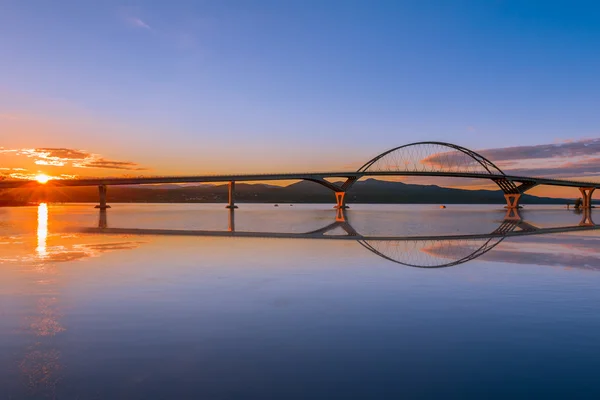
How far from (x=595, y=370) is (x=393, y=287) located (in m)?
9.12

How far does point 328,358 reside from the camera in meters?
9.65

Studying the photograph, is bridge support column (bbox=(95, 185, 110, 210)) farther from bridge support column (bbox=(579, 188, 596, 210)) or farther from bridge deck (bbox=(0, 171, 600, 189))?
bridge support column (bbox=(579, 188, 596, 210))

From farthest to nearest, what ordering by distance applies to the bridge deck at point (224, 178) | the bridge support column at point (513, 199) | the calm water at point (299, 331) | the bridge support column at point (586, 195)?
the bridge support column at point (586, 195)
the bridge support column at point (513, 199)
the bridge deck at point (224, 178)
the calm water at point (299, 331)

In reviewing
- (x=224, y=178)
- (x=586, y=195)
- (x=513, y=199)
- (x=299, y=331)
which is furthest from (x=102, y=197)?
(x=586, y=195)

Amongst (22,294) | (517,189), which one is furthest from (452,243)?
(517,189)

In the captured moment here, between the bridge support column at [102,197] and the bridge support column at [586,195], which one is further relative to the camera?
the bridge support column at [586,195]

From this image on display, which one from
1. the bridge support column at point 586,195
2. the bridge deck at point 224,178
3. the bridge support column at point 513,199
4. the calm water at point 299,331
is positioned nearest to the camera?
the calm water at point 299,331

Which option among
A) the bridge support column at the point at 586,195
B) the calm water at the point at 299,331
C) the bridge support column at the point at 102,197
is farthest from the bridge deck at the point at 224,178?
the calm water at the point at 299,331

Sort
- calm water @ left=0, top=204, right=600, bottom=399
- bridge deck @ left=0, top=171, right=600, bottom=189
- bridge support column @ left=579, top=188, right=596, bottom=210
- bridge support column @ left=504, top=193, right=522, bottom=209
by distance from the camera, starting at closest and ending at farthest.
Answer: calm water @ left=0, top=204, right=600, bottom=399, bridge deck @ left=0, top=171, right=600, bottom=189, bridge support column @ left=504, top=193, right=522, bottom=209, bridge support column @ left=579, top=188, right=596, bottom=210

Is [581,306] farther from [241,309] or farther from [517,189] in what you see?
[517,189]

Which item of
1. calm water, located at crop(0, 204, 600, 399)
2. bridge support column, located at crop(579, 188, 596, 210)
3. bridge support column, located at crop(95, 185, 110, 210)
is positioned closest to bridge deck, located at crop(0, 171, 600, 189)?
bridge support column, located at crop(95, 185, 110, 210)

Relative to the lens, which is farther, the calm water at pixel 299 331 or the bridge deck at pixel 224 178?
the bridge deck at pixel 224 178

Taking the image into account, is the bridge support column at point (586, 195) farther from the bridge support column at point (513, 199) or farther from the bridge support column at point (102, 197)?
the bridge support column at point (102, 197)

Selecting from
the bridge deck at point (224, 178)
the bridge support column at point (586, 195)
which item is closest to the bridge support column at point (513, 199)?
the bridge deck at point (224, 178)
